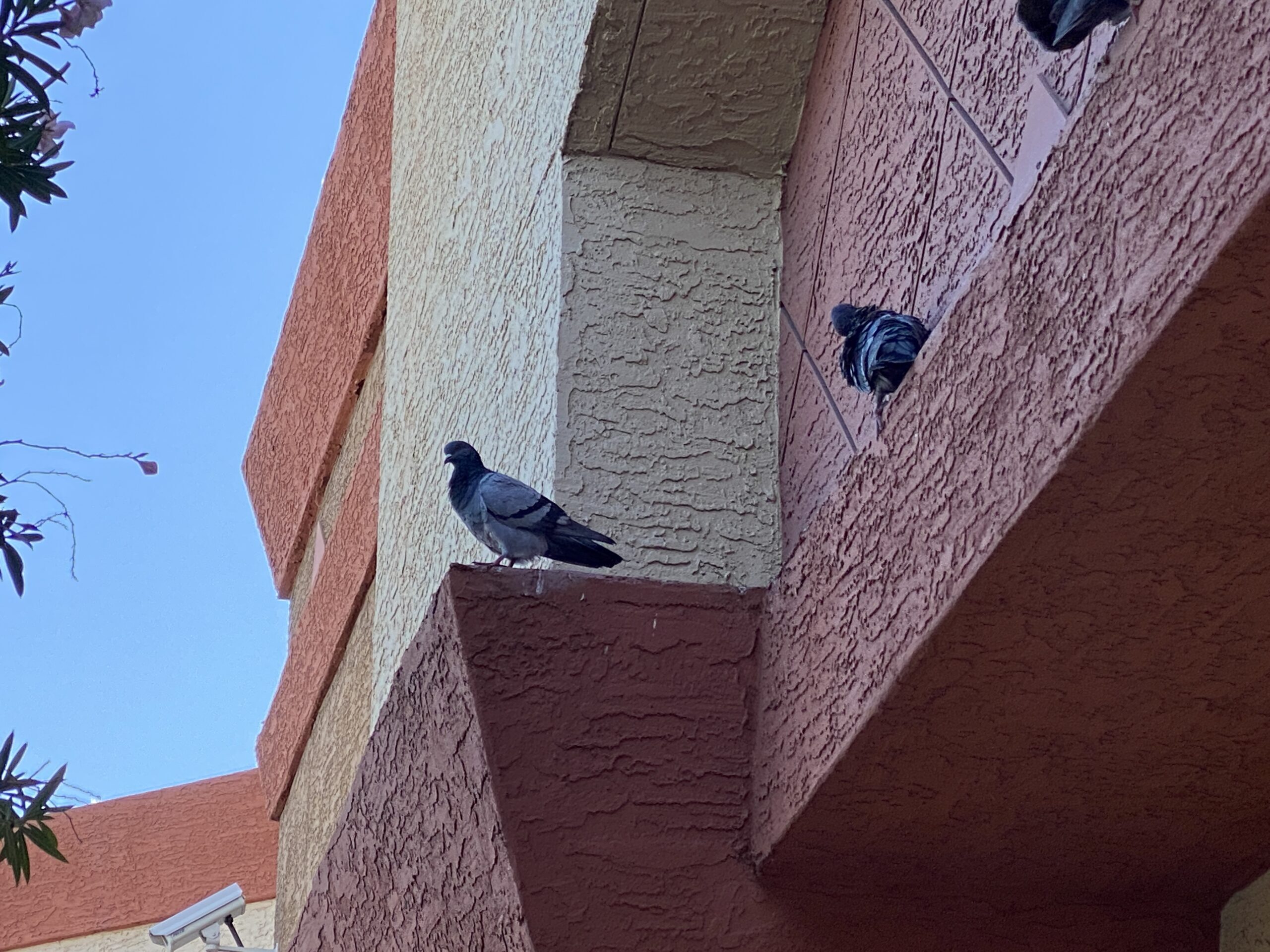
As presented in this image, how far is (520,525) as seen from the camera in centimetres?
278

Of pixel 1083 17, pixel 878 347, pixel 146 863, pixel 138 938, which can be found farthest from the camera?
pixel 146 863

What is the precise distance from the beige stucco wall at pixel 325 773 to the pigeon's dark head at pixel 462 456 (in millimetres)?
1213

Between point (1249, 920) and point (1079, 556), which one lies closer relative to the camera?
point (1079, 556)

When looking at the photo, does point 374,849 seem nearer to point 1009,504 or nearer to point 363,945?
point 363,945

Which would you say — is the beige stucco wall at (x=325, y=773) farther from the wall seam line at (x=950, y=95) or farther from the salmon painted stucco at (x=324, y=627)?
the wall seam line at (x=950, y=95)

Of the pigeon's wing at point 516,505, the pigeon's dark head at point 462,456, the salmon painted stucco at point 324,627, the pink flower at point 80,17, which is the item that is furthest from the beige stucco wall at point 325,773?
the pink flower at point 80,17

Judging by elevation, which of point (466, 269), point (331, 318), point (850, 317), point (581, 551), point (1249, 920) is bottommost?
point (1249, 920)

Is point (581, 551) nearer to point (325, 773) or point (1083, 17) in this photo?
point (1083, 17)

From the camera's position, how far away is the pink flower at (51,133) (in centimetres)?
283

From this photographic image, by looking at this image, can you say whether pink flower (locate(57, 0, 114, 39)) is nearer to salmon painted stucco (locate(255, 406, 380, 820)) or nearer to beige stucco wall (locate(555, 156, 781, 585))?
beige stucco wall (locate(555, 156, 781, 585))

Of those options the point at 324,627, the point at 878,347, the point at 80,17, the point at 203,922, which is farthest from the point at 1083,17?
the point at 203,922

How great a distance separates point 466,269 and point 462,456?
719 millimetres

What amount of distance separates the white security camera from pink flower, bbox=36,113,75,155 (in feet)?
10.9

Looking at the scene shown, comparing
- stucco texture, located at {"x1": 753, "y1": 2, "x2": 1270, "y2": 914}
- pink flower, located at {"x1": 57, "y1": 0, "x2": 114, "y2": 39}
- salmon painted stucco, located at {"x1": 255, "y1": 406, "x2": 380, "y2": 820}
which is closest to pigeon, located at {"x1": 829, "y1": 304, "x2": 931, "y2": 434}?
stucco texture, located at {"x1": 753, "y1": 2, "x2": 1270, "y2": 914}
